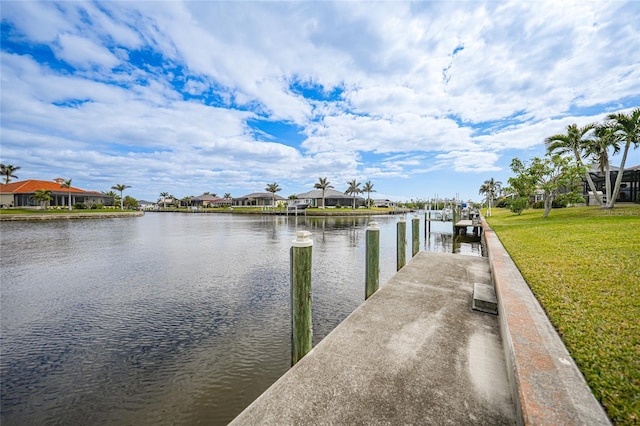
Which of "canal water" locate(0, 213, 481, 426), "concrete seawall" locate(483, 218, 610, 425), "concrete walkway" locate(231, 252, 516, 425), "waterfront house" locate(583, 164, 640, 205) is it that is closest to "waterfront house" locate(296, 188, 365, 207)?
"waterfront house" locate(583, 164, 640, 205)

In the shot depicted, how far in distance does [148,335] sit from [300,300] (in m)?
3.85

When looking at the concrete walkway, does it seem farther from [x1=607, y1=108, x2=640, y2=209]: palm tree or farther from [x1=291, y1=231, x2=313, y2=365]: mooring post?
[x1=607, y1=108, x2=640, y2=209]: palm tree

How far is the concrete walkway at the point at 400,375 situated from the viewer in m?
2.50

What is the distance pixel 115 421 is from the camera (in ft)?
11.8

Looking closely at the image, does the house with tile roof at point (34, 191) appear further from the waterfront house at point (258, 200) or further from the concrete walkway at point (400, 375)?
the concrete walkway at point (400, 375)

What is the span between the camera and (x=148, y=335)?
222 inches

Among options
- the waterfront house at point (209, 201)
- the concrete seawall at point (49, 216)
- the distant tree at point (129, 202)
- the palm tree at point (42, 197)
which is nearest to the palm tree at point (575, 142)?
the concrete seawall at point (49, 216)

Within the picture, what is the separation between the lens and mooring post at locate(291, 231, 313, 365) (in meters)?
3.93

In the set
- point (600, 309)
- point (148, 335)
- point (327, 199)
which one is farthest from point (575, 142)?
point (327, 199)

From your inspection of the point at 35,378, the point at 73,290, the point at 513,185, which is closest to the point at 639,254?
the point at 35,378

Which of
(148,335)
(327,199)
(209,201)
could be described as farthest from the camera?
(209,201)

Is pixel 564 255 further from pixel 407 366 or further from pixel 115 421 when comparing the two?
pixel 115 421

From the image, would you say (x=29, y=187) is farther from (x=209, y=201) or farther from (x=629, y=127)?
(x=629, y=127)

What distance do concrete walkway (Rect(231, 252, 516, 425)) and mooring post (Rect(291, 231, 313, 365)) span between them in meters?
0.36
